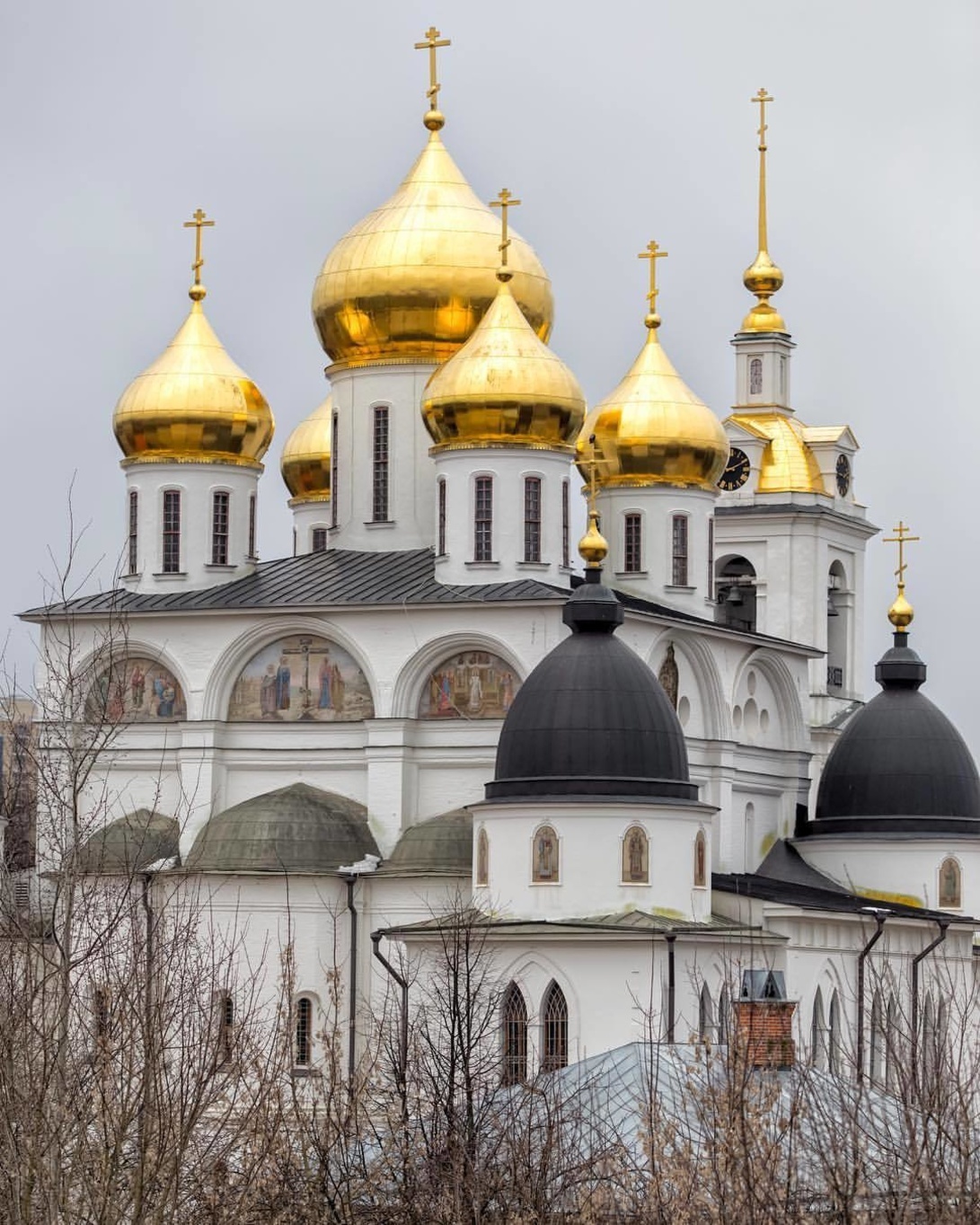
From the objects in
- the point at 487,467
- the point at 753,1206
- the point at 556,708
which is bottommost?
the point at 753,1206

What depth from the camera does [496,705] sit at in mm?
44531

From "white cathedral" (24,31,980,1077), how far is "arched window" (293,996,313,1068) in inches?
1.8

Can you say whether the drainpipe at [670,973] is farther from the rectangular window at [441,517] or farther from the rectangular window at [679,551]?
the rectangular window at [679,551]

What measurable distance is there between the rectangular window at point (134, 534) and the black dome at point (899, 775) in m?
10.0

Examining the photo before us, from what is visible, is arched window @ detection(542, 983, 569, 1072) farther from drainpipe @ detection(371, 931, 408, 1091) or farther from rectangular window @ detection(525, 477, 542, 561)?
rectangular window @ detection(525, 477, 542, 561)

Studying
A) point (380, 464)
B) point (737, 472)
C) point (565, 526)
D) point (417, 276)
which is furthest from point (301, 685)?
point (737, 472)

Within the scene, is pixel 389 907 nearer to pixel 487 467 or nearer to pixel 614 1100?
pixel 487 467

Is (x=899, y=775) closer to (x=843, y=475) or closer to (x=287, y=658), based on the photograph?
(x=287, y=658)

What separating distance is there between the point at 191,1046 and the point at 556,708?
49.9ft

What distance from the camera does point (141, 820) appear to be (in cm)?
4456

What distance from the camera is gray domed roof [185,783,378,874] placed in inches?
1703

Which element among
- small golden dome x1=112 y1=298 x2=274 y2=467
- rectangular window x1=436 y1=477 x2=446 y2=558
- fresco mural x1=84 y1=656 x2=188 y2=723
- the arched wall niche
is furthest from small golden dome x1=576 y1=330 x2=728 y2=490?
fresco mural x1=84 y1=656 x2=188 y2=723

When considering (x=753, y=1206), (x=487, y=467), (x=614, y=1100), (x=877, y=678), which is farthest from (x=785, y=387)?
(x=753, y=1206)

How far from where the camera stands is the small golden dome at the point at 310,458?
5341 centimetres
